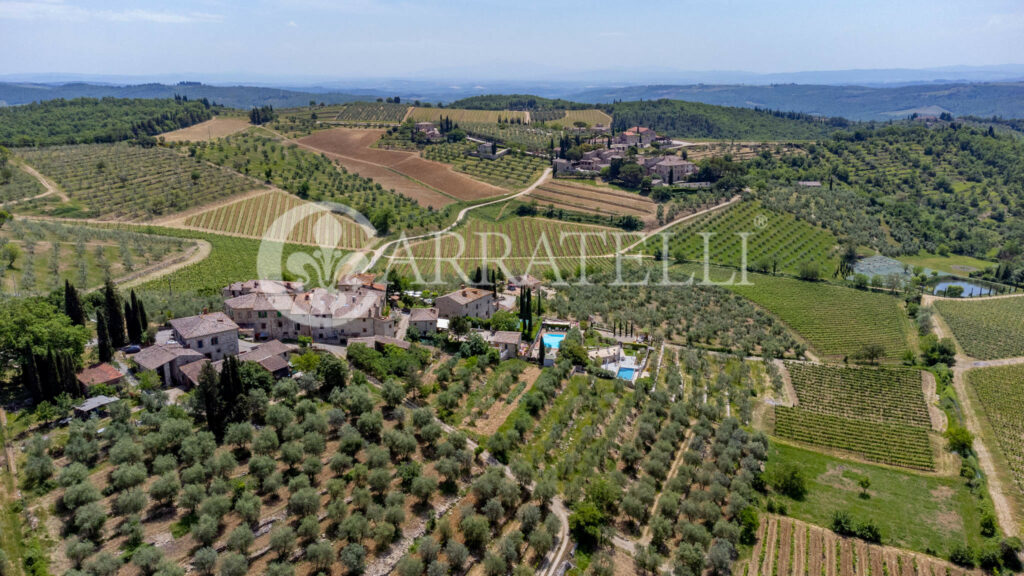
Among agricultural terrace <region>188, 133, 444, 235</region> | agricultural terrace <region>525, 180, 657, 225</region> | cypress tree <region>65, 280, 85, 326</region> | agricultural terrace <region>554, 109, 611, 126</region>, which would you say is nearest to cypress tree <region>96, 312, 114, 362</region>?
cypress tree <region>65, 280, 85, 326</region>

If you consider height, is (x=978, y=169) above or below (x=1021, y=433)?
above

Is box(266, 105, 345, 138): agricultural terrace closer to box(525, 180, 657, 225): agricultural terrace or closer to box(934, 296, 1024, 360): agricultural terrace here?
box(525, 180, 657, 225): agricultural terrace

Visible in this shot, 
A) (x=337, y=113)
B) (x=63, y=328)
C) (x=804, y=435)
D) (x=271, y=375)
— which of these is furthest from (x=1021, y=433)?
(x=337, y=113)

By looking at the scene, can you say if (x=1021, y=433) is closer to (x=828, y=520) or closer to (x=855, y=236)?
(x=828, y=520)

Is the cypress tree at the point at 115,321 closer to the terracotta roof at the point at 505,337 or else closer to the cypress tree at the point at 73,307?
the cypress tree at the point at 73,307

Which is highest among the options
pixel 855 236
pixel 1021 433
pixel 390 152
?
pixel 390 152

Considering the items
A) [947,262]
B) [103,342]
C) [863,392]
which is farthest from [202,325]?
[947,262]
